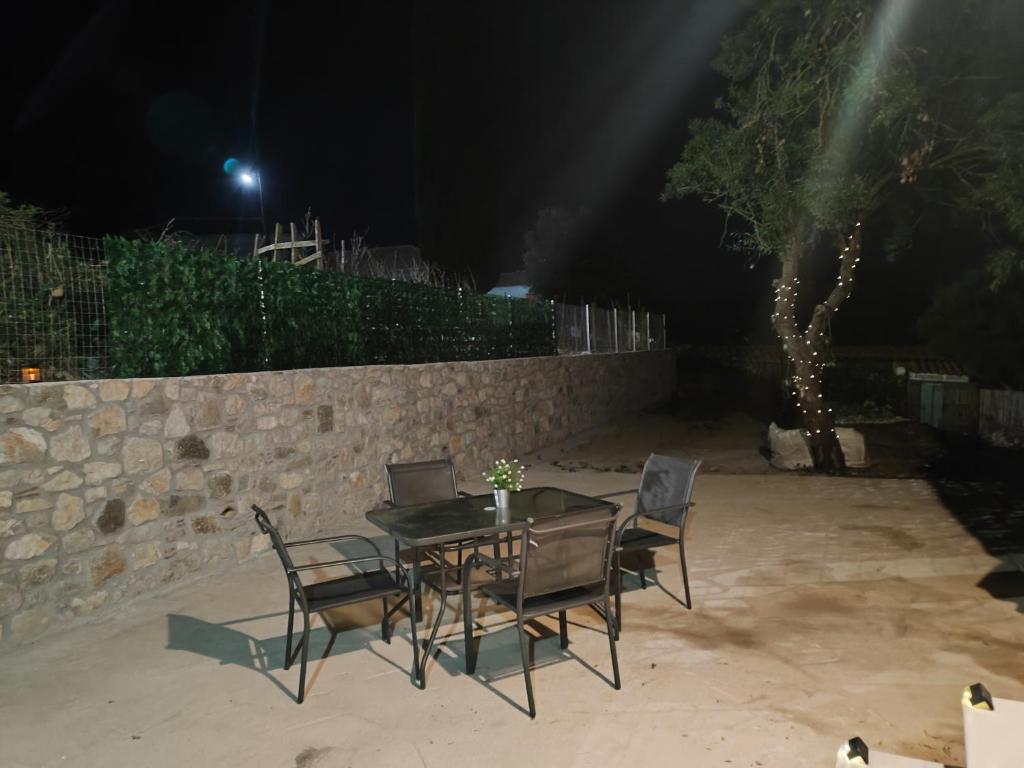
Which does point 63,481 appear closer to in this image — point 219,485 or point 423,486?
point 219,485

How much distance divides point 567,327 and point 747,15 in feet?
21.3

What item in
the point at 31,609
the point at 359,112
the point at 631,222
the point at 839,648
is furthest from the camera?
the point at 631,222

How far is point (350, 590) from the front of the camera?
3637mm

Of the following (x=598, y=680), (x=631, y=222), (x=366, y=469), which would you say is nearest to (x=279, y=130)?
(x=631, y=222)

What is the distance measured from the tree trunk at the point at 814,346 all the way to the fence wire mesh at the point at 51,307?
836cm

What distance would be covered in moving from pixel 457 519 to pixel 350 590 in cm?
78

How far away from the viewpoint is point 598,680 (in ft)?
11.6

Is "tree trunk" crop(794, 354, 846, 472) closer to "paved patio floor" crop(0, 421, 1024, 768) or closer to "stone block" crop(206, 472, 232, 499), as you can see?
"paved patio floor" crop(0, 421, 1024, 768)

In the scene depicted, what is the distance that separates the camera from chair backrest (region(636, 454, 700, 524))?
15.3 feet

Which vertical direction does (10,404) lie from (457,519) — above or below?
above

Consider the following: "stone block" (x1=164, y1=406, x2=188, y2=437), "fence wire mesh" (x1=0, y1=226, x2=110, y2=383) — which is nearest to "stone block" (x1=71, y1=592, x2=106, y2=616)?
"stone block" (x1=164, y1=406, x2=188, y2=437)

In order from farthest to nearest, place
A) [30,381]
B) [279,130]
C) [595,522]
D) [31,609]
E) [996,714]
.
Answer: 1. [279,130]
2. [30,381]
3. [31,609]
4. [595,522]
5. [996,714]

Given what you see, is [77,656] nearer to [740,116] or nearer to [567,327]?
[740,116]

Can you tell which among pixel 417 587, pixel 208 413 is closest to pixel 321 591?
pixel 417 587
